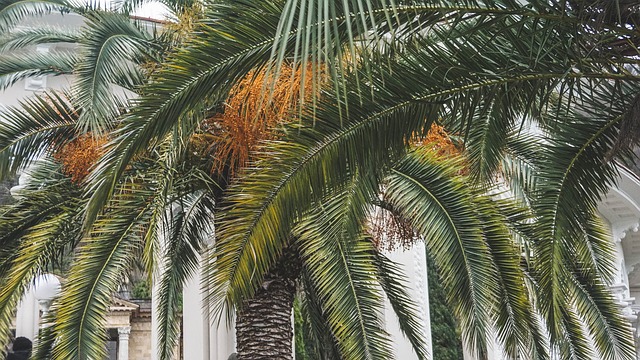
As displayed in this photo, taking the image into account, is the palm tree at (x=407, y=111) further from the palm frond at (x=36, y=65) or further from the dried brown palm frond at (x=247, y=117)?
the palm frond at (x=36, y=65)

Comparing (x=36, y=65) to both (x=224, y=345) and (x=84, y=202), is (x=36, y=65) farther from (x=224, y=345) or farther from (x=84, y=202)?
(x=224, y=345)

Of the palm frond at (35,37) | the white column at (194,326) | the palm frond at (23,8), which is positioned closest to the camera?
the palm frond at (23,8)

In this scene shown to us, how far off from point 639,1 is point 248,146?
4032mm

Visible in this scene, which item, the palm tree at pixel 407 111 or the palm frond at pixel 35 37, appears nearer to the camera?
the palm tree at pixel 407 111

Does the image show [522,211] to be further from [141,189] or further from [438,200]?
[141,189]

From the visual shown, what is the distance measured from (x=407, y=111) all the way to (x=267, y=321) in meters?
4.37

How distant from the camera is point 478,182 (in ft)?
26.1

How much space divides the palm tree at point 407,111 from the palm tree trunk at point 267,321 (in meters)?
1.44

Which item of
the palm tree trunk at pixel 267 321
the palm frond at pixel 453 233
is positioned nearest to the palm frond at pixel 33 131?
the palm tree trunk at pixel 267 321

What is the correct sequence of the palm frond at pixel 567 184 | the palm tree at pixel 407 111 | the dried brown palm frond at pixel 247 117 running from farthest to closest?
the dried brown palm frond at pixel 247 117 < the palm frond at pixel 567 184 < the palm tree at pixel 407 111

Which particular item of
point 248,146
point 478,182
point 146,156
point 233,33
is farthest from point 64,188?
point 233,33

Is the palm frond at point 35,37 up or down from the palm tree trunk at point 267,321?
up

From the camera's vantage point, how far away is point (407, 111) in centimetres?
635

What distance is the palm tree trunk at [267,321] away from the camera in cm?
1009
